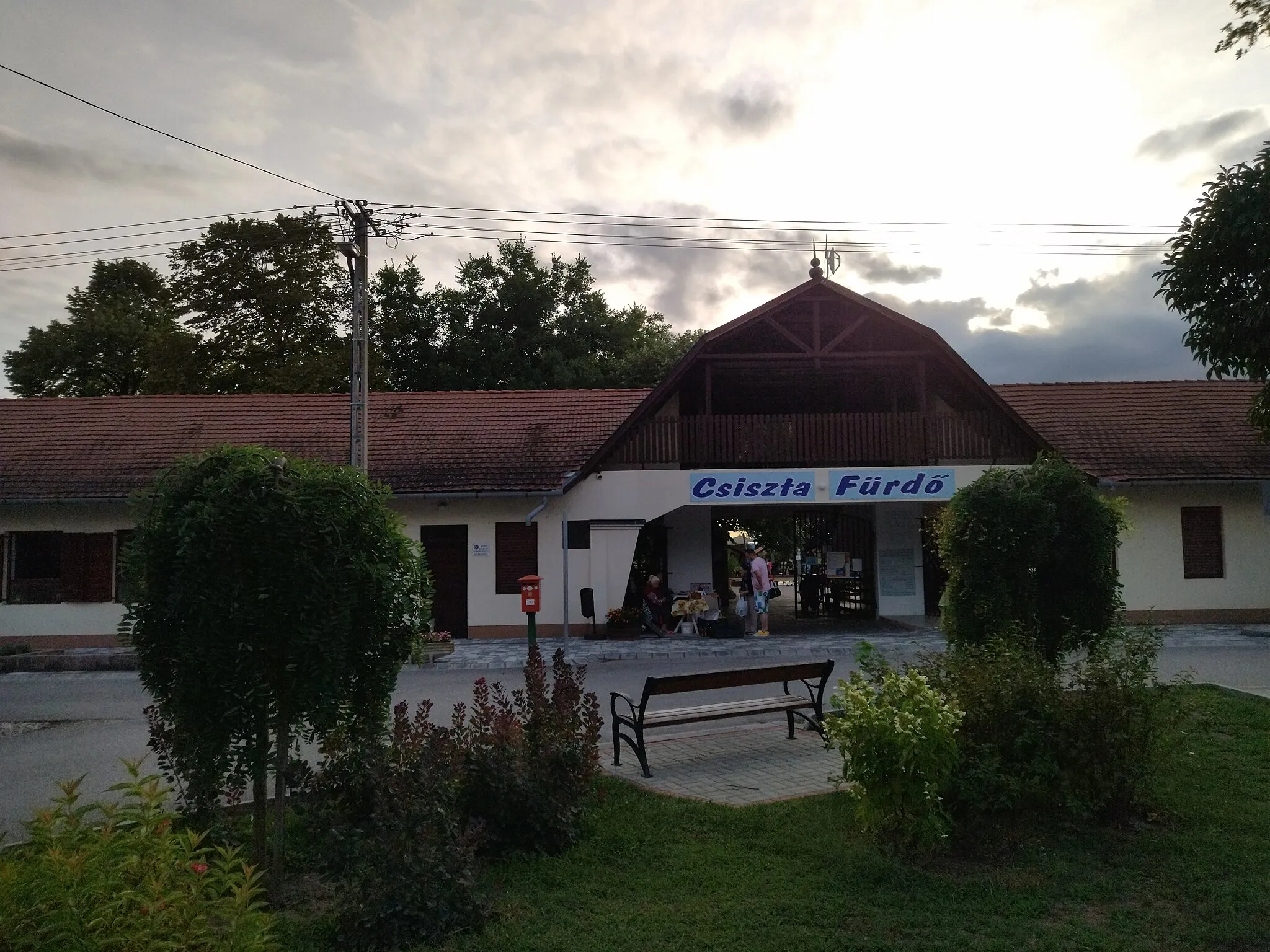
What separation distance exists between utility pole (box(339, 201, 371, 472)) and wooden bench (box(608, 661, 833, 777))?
25.7ft

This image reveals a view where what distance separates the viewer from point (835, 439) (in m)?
20.3

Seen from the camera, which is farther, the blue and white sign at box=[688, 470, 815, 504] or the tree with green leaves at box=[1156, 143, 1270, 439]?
the blue and white sign at box=[688, 470, 815, 504]

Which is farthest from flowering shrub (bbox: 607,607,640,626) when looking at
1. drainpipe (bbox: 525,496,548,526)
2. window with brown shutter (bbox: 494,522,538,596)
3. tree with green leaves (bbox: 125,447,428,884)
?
tree with green leaves (bbox: 125,447,428,884)

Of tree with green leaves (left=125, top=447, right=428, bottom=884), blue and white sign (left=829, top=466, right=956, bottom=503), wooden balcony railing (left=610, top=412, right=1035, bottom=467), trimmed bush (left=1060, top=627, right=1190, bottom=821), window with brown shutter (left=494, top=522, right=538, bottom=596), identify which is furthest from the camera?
wooden balcony railing (left=610, top=412, right=1035, bottom=467)

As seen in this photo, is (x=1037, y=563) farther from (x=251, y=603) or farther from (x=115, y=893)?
(x=115, y=893)

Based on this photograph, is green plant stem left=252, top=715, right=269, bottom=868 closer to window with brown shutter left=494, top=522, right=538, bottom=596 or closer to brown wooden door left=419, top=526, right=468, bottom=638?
window with brown shutter left=494, top=522, right=538, bottom=596

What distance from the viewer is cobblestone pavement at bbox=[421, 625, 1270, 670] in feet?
54.3

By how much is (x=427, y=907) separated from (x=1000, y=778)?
3.46 m

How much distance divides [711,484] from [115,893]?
16436mm

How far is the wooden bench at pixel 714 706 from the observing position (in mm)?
8242

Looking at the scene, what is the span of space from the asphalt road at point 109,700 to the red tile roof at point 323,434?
5092 millimetres

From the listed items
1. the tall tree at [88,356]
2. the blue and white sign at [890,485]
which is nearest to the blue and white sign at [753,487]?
the blue and white sign at [890,485]

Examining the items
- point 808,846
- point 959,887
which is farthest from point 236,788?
point 959,887

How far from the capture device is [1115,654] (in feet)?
25.4
